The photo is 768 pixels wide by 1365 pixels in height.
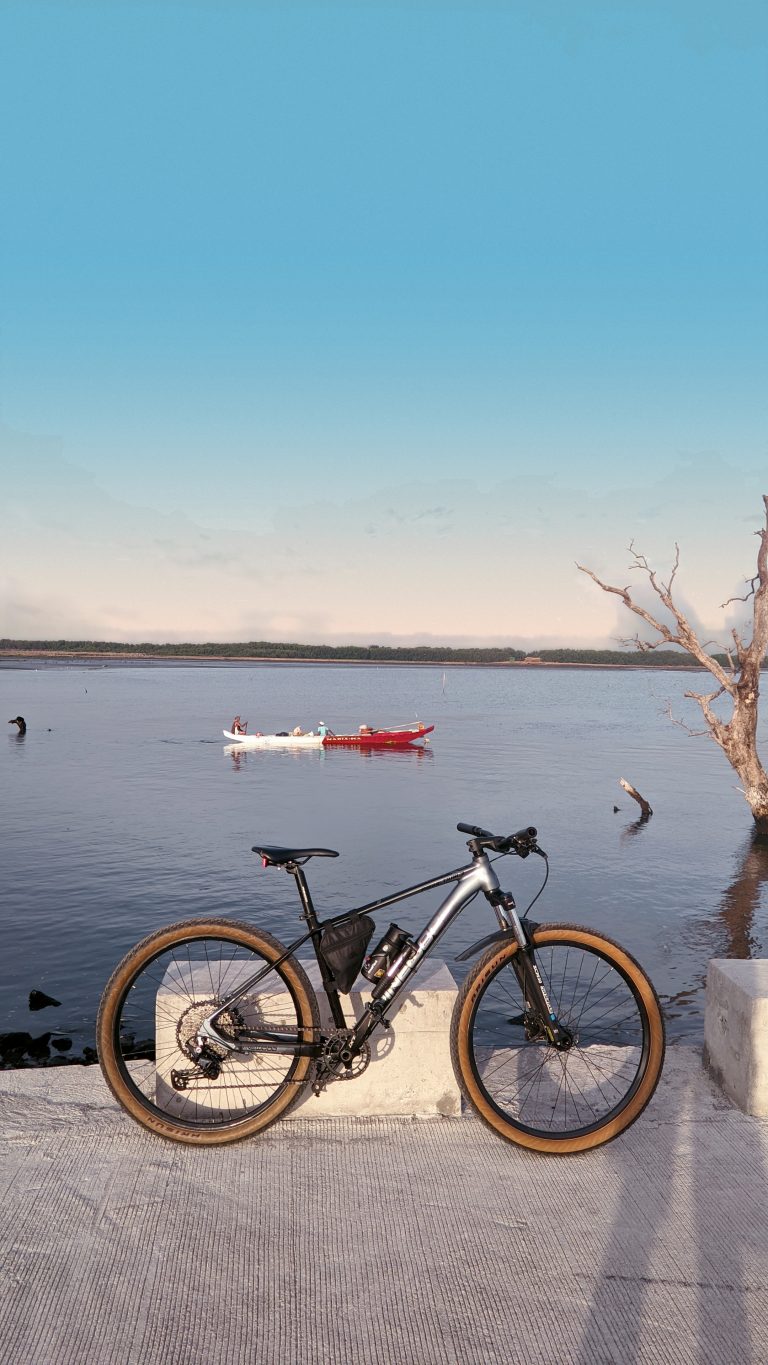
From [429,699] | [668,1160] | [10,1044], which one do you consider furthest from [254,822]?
[429,699]

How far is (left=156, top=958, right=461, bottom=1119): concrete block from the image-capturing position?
4.66m

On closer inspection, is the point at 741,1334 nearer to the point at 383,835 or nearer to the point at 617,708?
the point at 383,835

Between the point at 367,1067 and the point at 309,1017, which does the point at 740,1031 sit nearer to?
the point at 367,1067

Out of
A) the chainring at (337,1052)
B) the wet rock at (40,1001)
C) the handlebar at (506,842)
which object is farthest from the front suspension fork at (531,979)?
the wet rock at (40,1001)

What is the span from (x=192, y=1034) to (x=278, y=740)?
5969 cm

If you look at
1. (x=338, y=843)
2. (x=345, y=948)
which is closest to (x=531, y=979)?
(x=345, y=948)

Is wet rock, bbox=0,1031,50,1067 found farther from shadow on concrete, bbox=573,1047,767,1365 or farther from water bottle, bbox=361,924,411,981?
shadow on concrete, bbox=573,1047,767,1365

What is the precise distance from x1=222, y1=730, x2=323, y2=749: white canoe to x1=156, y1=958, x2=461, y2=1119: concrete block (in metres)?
59.0

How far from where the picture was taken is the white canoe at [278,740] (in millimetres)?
63875

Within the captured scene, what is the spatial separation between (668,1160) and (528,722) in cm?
9207

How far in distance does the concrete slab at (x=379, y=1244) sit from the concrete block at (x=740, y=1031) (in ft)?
0.49

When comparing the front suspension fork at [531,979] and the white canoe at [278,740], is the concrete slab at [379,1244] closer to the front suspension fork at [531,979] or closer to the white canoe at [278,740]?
the front suspension fork at [531,979]

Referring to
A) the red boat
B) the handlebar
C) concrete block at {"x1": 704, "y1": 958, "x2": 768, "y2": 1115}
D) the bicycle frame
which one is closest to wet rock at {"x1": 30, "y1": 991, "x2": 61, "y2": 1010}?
the bicycle frame

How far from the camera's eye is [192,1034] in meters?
4.62
